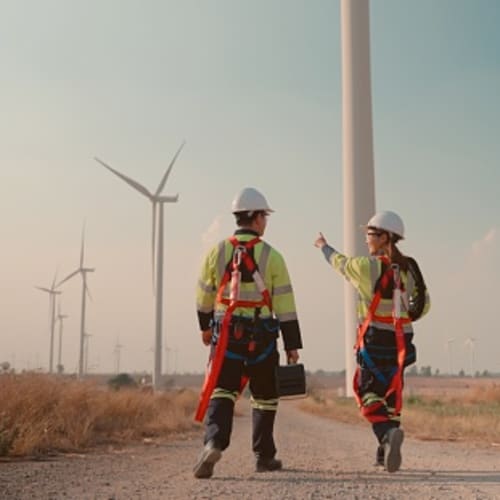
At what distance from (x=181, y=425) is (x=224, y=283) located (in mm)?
10090

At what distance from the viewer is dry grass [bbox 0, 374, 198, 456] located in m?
8.69

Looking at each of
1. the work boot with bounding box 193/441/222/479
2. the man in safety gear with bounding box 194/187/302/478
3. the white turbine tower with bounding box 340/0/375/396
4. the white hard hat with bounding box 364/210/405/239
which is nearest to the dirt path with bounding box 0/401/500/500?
the work boot with bounding box 193/441/222/479

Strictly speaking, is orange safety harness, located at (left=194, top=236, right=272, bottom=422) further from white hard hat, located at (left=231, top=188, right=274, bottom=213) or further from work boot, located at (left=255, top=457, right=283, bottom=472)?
work boot, located at (left=255, top=457, right=283, bottom=472)

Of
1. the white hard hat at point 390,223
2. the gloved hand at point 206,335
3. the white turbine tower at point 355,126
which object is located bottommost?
the gloved hand at point 206,335

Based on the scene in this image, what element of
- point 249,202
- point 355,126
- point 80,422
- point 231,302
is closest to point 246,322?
point 231,302

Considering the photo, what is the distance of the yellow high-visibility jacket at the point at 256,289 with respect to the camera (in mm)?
6434

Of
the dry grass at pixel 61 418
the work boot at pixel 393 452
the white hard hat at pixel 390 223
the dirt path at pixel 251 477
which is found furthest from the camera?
the dry grass at pixel 61 418

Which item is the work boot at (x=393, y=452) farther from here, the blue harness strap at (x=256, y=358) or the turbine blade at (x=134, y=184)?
the turbine blade at (x=134, y=184)

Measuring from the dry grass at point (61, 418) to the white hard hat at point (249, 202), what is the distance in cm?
379

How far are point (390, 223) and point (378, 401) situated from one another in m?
1.64

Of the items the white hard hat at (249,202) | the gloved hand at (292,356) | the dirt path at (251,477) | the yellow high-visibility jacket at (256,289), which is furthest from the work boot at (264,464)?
the white hard hat at (249,202)

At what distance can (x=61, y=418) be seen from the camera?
34.5 ft

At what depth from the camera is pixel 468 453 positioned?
30.5 feet

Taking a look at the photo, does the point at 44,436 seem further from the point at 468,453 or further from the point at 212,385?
the point at 468,453
